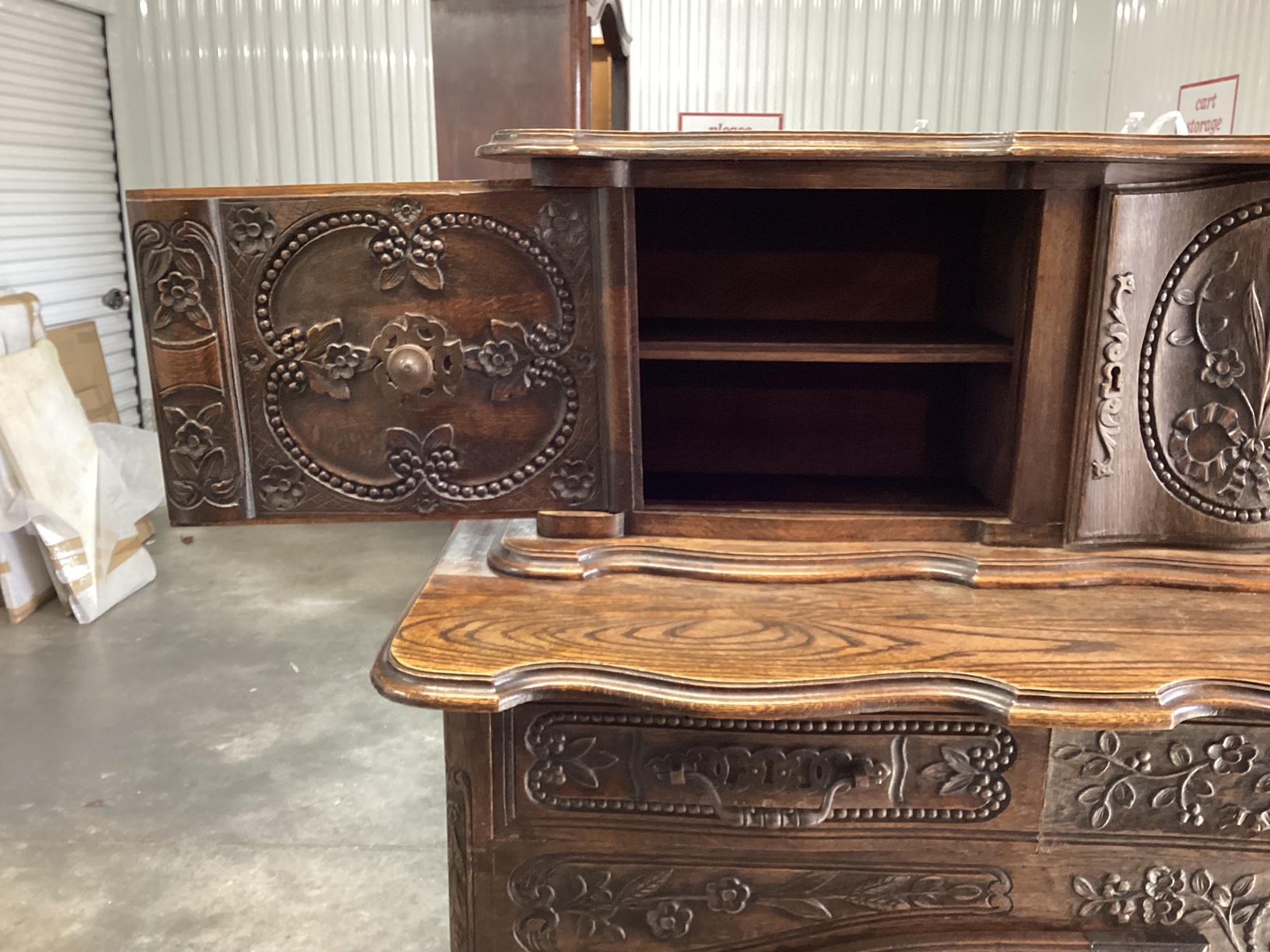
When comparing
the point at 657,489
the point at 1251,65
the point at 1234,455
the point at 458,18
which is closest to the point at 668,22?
the point at 1251,65

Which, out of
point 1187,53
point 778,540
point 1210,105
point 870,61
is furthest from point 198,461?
point 870,61

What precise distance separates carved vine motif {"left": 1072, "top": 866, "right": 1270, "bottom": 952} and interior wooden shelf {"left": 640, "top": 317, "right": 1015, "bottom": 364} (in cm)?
60

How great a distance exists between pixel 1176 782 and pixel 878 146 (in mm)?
746

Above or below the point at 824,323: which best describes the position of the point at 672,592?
below

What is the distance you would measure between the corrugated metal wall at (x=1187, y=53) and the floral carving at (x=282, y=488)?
2310 millimetres

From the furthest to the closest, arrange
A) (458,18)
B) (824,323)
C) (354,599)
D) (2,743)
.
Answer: (354,599)
(2,743)
(458,18)
(824,323)

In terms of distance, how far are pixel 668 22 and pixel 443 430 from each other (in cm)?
307

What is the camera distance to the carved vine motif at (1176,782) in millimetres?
1064

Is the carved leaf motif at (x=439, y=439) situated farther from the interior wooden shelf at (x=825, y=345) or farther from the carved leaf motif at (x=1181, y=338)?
the carved leaf motif at (x=1181, y=338)

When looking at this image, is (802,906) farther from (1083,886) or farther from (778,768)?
(1083,886)

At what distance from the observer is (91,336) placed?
148 inches

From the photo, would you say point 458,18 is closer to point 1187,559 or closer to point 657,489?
point 657,489

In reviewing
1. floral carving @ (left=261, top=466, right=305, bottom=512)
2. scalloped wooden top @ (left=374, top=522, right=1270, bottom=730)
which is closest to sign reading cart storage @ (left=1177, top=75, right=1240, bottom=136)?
scalloped wooden top @ (left=374, top=522, right=1270, bottom=730)

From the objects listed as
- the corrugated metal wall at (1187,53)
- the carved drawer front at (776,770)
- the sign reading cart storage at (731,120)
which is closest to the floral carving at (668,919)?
the carved drawer front at (776,770)
